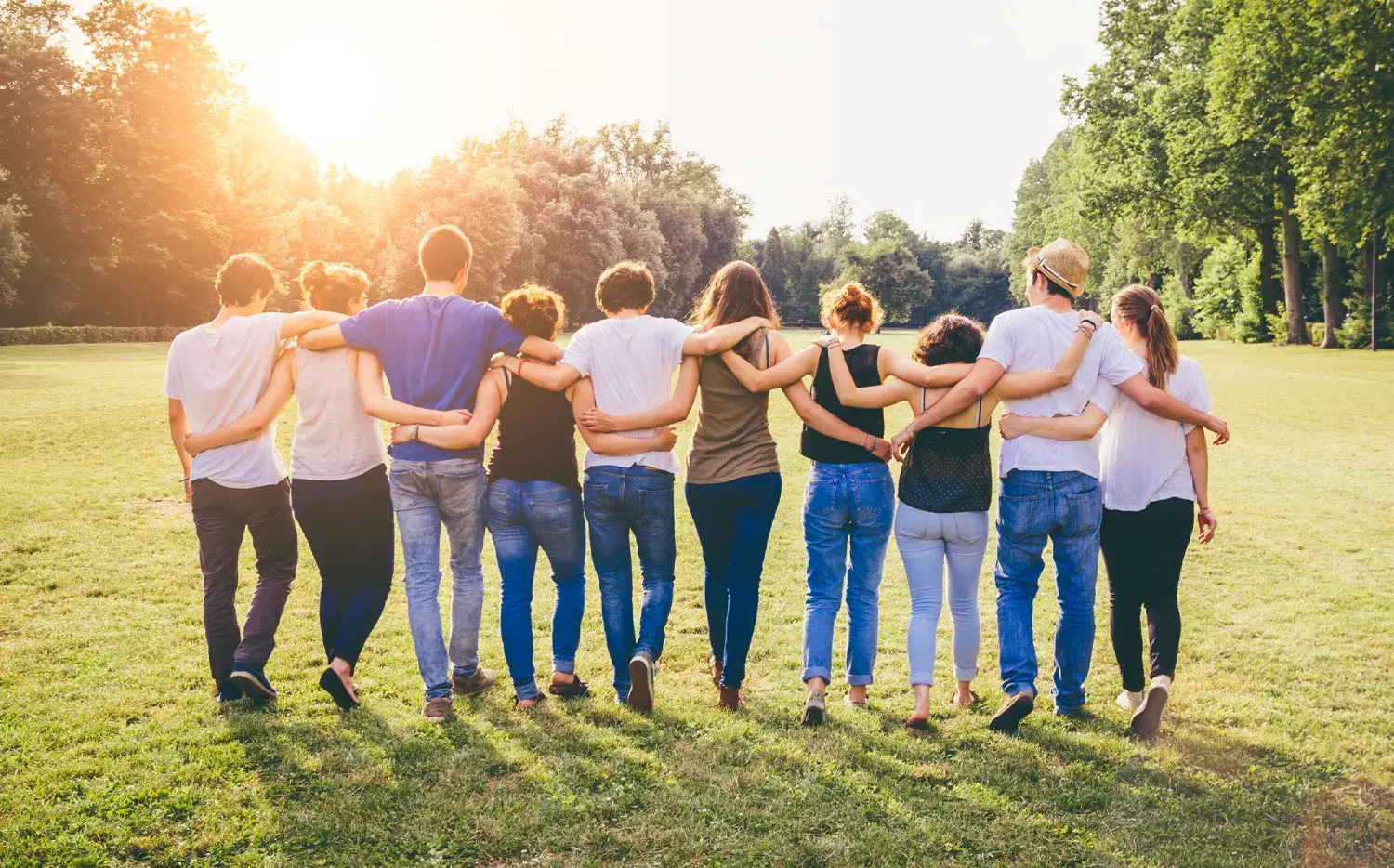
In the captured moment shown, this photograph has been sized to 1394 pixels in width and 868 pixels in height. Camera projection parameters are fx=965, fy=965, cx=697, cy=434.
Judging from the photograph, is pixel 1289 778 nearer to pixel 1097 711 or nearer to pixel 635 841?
pixel 1097 711

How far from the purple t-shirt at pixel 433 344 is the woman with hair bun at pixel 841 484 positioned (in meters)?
1.15

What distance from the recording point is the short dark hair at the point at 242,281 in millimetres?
4750

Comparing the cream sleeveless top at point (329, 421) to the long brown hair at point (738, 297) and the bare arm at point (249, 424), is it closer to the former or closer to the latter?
the bare arm at point (249, 424)

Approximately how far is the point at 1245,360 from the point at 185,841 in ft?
125

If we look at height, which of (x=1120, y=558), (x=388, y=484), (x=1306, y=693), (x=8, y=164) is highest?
(x=8, y=164)

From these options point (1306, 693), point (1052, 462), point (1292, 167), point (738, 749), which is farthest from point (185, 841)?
point (1292, 167)

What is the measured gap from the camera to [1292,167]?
31.6 meters

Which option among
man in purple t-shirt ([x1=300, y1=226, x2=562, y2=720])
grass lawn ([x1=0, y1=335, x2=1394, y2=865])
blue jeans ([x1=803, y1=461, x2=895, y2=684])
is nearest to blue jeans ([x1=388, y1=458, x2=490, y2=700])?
man in purple t-shirt ([x1=300, y1=226, x2=562, y2=720])

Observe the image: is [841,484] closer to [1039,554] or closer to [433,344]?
Answer: [1039,554]

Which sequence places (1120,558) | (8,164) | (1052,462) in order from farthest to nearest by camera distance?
(8,164) < (1120,558) < (1052,462)

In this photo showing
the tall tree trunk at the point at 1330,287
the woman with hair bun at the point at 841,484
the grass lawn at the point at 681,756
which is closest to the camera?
the grass lawn at the point at 681,756

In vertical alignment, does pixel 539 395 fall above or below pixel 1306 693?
above

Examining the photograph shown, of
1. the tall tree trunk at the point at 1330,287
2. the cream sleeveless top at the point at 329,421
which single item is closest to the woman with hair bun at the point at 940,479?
the cream sleeveless top at the point at 329,421

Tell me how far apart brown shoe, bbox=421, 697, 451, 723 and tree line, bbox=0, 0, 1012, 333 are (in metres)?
40.0
